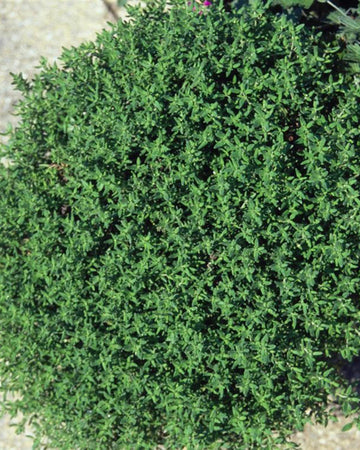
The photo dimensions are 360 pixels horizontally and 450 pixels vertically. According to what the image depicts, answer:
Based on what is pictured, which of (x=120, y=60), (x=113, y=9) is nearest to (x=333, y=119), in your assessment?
(x=120, y=60)

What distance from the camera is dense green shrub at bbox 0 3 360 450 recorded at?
2680 mm

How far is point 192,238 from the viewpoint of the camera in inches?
106

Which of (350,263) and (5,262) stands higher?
(350,263)

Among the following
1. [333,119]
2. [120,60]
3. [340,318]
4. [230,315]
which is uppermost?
[333,119]

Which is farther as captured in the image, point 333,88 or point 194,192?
point 333,88

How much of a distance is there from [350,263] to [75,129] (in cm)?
134

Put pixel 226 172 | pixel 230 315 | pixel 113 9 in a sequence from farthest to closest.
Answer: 1. pixel 113 9
2. pixel 230 315
3. pixel 226 172

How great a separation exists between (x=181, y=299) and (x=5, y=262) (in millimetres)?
953

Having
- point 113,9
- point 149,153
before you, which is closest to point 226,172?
point 149,153

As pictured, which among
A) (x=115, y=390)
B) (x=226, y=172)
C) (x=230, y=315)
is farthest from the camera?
(x=115, y=390)

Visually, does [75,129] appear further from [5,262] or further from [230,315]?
[230,315]

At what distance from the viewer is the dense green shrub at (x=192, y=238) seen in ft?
8.79

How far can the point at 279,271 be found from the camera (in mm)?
2639

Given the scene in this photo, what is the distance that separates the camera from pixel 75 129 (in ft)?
9.56
